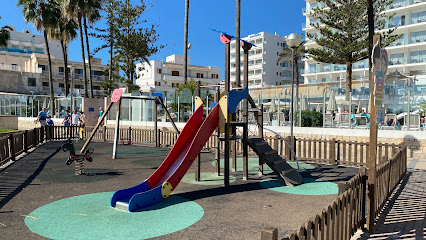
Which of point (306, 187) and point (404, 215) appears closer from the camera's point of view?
point (404, 215)

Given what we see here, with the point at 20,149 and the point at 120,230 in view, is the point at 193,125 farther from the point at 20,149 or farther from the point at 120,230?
the point at 20,149

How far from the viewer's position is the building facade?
52938mm

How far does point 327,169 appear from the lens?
33.6 ft

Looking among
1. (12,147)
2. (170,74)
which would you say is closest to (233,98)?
(12,147)

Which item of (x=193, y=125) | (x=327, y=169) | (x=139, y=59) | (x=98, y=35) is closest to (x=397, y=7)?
(x=139, y=59)

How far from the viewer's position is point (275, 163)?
7.91 meters

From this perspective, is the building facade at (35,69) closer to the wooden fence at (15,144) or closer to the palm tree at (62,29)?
the palm tree at (62,29)

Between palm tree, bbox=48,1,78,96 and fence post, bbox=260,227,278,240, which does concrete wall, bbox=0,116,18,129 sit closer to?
palm tree, bbox=48,1,78,96

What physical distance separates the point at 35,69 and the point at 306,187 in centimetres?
5993

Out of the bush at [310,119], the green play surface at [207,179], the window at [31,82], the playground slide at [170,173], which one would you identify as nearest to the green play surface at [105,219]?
the playground slide at [170,173]

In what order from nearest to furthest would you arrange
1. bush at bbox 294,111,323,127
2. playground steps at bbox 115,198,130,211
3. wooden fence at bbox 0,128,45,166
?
playground steps at bbox 115,198,130,211
wooden fence at bbox 0,128,45,166
bush at bbox 294,111,323,127

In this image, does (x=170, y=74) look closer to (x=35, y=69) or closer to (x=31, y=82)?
(x=35, y=69)

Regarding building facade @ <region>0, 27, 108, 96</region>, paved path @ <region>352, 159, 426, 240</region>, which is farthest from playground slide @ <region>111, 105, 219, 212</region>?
building facade @ <region>0, 27, 108, 96</region>

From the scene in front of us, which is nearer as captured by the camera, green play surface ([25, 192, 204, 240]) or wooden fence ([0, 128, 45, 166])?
green play surface ([25, 192, 204, 240])
